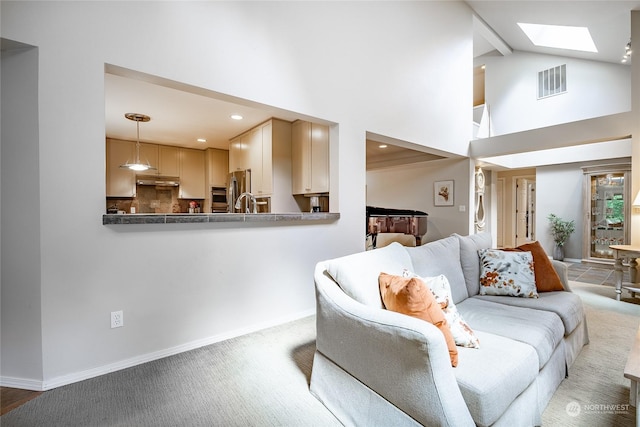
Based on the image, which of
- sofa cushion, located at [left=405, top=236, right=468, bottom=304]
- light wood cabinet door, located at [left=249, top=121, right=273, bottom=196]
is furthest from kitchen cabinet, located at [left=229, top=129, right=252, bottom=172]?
sofa cushion, located at [left=405, top=236, right=468, bottom=304]

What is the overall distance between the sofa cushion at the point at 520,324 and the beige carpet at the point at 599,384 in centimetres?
30

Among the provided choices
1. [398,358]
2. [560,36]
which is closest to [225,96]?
[398,358]

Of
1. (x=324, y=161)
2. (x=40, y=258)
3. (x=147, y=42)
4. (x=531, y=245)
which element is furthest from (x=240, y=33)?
(x=531, y=245)

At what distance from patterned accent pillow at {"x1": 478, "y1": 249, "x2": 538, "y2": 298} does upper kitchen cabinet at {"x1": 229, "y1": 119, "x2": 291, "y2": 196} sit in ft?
9.43

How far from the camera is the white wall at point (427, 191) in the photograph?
5555 mm

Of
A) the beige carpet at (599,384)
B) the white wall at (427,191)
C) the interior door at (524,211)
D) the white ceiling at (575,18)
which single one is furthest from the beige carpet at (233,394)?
the interior door at (524,211)

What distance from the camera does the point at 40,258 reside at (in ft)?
5.88

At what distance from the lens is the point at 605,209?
618 cm

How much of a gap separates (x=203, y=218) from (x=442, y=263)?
189 centimetres

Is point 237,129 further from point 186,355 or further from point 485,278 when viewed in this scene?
point 485,278

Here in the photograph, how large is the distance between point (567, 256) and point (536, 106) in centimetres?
346

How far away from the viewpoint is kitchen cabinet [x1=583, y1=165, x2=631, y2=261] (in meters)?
5.92

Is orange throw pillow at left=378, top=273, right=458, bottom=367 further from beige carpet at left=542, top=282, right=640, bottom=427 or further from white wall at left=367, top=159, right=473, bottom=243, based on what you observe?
white wall at left=367, top=159, right=473, bottom=243

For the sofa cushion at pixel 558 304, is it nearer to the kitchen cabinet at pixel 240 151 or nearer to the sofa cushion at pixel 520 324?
the sofa cushion at pixel 520 324
